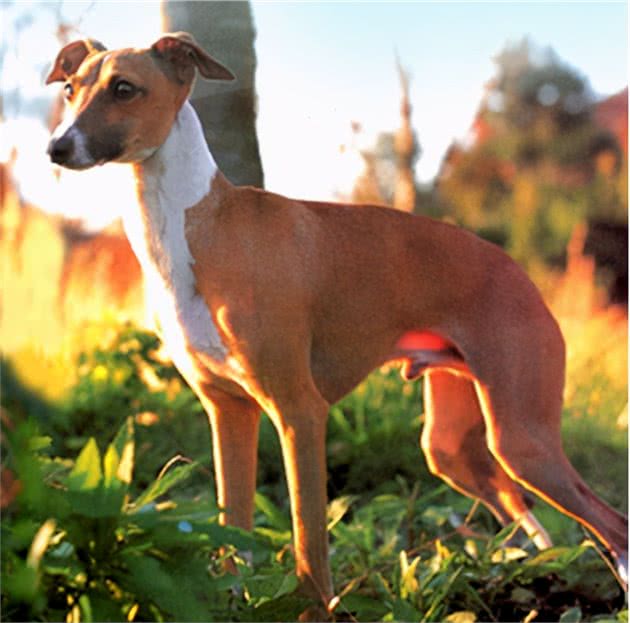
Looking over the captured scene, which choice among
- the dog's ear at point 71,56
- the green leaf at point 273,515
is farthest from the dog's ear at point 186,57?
the green leaf at point 273,515

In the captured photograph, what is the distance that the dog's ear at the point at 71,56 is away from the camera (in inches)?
131

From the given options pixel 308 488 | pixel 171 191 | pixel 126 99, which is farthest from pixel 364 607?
pixel 126 99

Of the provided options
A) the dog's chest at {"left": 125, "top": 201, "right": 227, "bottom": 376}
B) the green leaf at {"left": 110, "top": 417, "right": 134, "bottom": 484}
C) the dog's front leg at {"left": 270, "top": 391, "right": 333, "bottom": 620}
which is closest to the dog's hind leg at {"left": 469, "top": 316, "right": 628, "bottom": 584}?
the dog's front leg at {"left": 270, "top": 391, "right": 333, "bottom": 620}

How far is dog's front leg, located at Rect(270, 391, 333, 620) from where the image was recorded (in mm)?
3295

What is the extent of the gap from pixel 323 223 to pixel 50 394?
7.89 feet

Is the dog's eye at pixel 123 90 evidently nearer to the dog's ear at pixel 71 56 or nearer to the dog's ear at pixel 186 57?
the dog's ear at pixel 186 57

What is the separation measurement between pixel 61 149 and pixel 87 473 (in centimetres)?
92

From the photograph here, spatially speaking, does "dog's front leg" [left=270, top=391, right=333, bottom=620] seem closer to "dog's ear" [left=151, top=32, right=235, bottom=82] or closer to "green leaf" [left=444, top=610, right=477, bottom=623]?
"green leaf" [left=444, top=610, right=477, bottom=623]

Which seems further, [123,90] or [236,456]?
[236,456]

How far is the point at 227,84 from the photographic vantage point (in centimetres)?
366

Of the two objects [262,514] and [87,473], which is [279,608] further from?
[262,514]

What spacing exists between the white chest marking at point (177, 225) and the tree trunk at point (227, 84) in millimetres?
377

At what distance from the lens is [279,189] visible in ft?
12.0

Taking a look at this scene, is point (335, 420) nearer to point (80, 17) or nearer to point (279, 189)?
point (279, 189)
